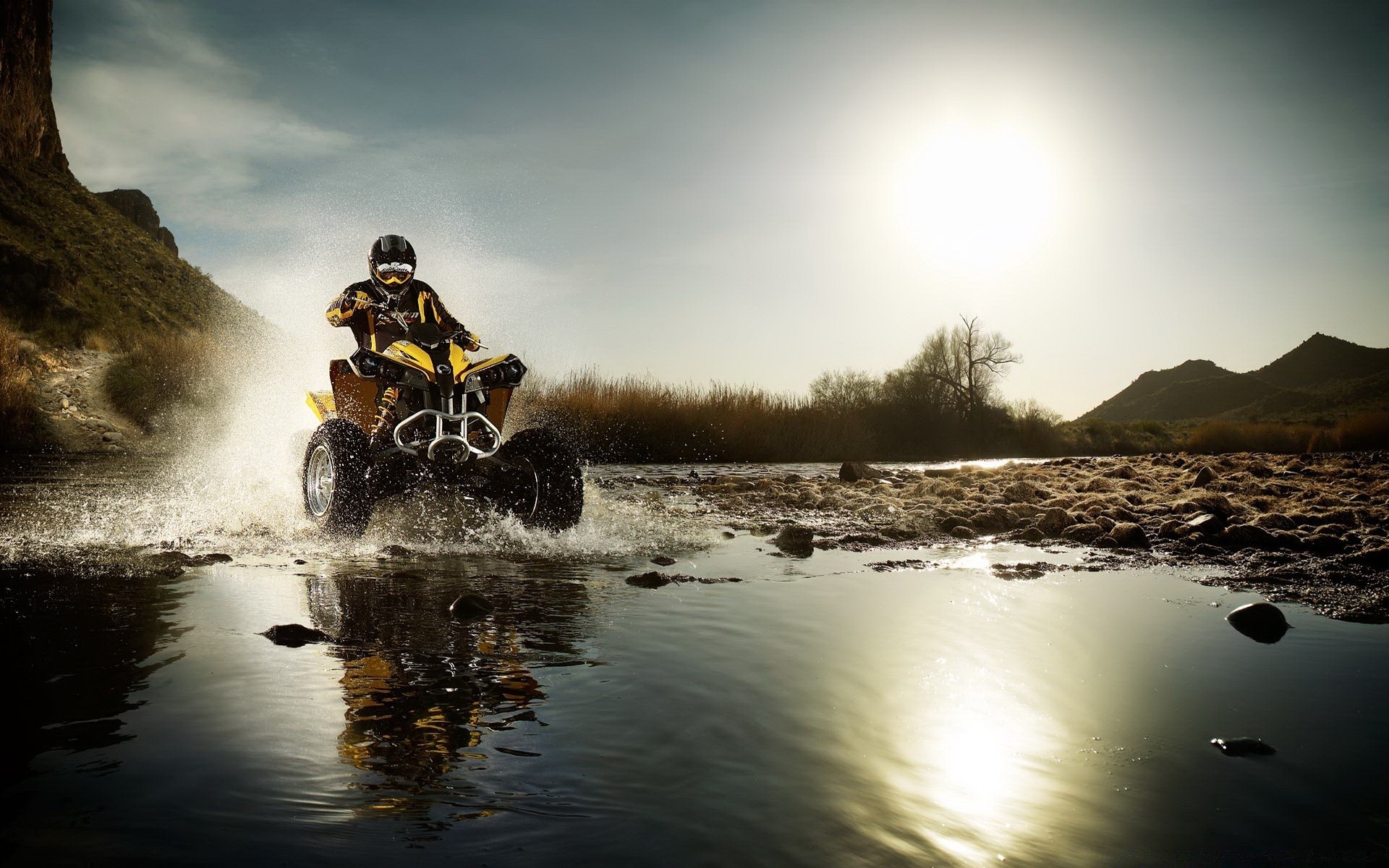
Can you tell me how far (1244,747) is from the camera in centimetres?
314

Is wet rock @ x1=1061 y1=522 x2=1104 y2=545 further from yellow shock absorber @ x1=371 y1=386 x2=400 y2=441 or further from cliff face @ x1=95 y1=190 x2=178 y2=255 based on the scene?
cliff face @ x1=95 y1=190 x2=178 y2=255

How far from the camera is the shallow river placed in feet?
7.57

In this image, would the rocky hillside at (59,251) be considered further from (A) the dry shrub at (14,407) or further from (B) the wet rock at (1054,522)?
(B) the wet rock at (1054,522)

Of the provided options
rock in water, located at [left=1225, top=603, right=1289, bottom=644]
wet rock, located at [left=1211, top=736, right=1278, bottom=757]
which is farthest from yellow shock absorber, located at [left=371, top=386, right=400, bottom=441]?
wet rock, located at [left=1211, top=736, right=1278, bottom=757]

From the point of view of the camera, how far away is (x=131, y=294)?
2451 inches

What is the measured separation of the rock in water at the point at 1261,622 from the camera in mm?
5016

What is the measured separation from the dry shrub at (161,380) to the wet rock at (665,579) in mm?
31206

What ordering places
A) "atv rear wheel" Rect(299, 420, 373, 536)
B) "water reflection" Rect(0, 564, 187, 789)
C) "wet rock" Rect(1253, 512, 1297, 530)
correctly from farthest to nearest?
"wet rock" Rect(1253, 512, 1297, 530)
"atv rear wheel" Rect(299, 420, 373, 536)
"water reflection" Rect(0, 564, 187, 789)

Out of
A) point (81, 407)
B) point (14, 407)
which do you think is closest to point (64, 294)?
point (81, 407)

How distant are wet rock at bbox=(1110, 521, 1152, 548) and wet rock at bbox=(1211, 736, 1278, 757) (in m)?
6.00

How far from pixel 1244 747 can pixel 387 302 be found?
26.1 feet

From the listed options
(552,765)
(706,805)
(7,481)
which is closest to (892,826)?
(706,805)

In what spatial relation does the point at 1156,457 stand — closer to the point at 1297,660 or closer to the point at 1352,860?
the point at 1297,660

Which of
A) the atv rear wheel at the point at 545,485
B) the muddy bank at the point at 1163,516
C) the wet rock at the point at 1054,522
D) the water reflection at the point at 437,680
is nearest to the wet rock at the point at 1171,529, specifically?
the muddy bank at the point at 1163,516
